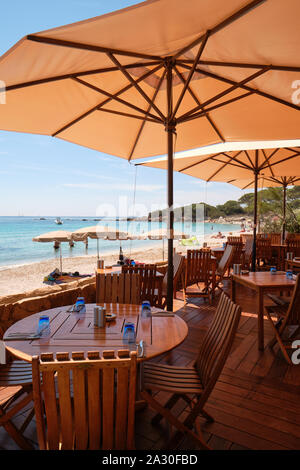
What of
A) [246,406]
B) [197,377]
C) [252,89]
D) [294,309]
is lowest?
[246,406]

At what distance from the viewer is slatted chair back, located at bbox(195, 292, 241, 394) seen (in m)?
1.68

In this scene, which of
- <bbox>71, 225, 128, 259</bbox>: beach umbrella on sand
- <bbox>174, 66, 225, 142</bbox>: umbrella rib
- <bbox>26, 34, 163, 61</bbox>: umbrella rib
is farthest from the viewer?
<bbox>71, 225, 128, 259</bbox>: beach umbrella on sand

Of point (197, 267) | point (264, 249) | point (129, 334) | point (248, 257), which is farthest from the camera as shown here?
point (248, 257)

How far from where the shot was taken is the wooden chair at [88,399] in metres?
1.10

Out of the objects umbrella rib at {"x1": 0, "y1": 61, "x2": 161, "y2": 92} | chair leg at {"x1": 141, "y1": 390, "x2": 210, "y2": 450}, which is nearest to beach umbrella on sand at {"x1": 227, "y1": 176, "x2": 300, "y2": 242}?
umbrella rib at {"x1": 0, "y1": 61, "x2": 161, "y2": 92}

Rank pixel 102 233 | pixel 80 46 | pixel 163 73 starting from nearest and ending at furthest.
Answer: pixel 80 46, pixel 163 73, pixel 102 233

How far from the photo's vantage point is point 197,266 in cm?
520

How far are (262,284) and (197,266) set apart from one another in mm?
1858

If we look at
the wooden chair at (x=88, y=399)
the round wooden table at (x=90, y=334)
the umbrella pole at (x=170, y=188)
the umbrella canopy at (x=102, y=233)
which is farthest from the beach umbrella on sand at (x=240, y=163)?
the wooden chair at (x=88, y=399)

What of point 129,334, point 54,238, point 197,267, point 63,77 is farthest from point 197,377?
point 54,238

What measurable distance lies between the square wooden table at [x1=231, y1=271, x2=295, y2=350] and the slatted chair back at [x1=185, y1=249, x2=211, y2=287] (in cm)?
106

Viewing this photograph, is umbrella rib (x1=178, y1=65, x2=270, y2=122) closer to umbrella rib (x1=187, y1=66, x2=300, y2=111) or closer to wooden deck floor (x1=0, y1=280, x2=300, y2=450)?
umbrella rib (x1=187, y1=66, x2=300, y2=111)

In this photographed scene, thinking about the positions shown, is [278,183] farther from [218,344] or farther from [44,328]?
[44,328]
